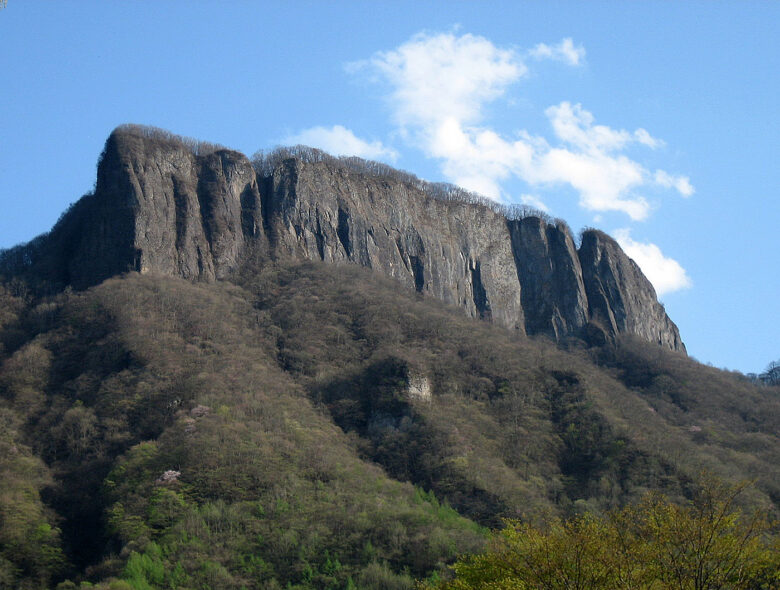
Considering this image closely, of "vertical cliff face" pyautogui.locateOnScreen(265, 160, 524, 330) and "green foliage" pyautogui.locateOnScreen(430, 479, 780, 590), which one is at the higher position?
"vertical cliff face" pyautogui.locateOnScreen(265, 160, 524, 330)

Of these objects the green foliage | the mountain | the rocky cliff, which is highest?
the rocky cliff

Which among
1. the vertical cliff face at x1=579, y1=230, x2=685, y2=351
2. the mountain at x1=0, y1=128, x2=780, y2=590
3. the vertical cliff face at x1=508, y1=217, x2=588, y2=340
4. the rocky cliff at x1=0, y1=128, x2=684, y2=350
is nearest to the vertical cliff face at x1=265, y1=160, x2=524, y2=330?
the rocky cliff at x1=0, y1=128, x2=684, y2=350

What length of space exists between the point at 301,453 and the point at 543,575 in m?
41.5

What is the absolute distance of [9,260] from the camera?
103 m

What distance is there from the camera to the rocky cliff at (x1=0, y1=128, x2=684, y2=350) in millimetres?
101188

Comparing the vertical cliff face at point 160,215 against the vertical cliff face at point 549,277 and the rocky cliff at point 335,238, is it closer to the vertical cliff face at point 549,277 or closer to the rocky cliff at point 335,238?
the rocky cliff at point 335,238

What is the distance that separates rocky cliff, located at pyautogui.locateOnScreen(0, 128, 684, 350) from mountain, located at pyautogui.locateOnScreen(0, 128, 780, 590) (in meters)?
0.35

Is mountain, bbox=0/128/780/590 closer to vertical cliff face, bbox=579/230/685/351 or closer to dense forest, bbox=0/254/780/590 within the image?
dense forest, bbox=0/254/780/590

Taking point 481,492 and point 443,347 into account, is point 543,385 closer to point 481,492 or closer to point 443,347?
point 443,347

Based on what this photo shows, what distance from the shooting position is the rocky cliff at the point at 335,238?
332ft

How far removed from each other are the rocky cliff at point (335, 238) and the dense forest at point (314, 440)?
17.2 ft

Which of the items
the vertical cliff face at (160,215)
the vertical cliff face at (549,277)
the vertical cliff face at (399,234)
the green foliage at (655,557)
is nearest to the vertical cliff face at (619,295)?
the vertical cliff face at (549,277)

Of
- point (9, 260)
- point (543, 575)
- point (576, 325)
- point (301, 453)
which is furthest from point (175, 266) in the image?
point (543, 575)

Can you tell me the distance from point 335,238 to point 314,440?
46421mm
